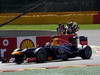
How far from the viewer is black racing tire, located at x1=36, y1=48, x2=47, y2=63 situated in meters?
11.4

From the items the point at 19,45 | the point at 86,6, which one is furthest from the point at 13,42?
the point at 86,6

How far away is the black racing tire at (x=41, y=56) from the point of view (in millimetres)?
11430

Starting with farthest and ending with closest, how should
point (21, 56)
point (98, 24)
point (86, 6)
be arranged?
point (86, 6) < point (98, 24) < point (21, 56)

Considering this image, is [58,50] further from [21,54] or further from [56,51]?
[21,54]

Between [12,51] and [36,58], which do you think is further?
[12,51]

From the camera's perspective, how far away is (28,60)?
11.5m

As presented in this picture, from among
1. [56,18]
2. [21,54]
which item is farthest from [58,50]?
[56,18]

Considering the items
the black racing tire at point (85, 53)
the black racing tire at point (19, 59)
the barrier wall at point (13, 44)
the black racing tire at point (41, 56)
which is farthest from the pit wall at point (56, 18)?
the black racing tire at point (19, 59)

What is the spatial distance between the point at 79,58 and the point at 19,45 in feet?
5.73

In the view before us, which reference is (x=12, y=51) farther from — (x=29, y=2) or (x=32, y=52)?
(x=29, y=2)

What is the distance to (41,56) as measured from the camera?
37.8 ft

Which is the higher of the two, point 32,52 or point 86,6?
point 86,6

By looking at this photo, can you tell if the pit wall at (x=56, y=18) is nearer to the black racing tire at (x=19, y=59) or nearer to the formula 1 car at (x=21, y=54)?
the formula 1 car at (x=21, y=54)

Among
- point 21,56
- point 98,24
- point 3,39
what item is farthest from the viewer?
point 98,24
